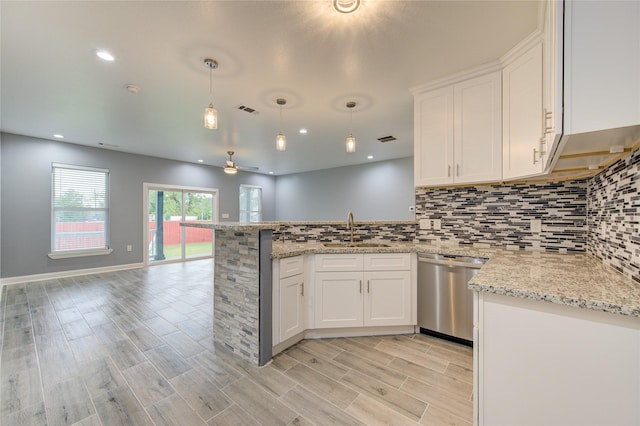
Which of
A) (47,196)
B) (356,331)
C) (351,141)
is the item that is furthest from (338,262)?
(47,196)

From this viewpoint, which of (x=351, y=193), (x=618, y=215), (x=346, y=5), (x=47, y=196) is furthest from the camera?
(x=351, y=193)

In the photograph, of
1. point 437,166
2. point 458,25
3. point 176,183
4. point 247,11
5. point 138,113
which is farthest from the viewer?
point 176,183

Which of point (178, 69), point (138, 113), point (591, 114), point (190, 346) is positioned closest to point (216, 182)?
point (138, 113)

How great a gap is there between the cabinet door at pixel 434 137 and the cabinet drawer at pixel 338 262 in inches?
43.2

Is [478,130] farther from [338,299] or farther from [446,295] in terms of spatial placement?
[338,299]

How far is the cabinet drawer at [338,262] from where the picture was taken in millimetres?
2459

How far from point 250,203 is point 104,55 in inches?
256

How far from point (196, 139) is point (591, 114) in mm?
5129

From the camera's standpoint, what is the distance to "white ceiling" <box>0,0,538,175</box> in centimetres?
173

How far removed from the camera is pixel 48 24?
6.11 feet

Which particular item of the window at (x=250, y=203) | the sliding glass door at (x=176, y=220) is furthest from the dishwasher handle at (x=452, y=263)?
the window at (x=250, y=203)

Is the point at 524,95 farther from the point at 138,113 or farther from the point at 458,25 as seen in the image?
the point at 138,113

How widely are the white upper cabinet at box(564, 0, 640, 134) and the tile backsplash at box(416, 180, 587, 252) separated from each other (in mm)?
1794

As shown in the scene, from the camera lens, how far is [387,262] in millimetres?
2502
